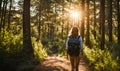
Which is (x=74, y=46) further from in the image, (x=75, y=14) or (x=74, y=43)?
(x=75, y=14)

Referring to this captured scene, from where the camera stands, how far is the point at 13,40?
58.7ft

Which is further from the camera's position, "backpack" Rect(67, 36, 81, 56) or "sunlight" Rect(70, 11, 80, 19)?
"sunlight" Rect(70, 11, 80, 19)

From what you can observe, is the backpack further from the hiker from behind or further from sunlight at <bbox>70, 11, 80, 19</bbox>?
sunlight at <bbox>70, 11, 80, 19</bbox>

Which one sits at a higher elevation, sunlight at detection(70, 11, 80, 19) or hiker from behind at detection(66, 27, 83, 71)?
sunlight at detection(70, 11, 80, 19)

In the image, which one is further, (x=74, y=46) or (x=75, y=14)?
(x=75, y=14)

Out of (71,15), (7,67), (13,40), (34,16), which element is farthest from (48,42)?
(7,67)

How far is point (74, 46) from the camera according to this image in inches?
452

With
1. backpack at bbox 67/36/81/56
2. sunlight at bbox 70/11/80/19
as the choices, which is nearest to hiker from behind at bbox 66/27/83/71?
backpack at bbox 67/36/81/56

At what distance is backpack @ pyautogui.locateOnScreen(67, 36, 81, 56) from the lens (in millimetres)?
11438

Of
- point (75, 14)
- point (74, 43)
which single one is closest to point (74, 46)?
point (74, 43)

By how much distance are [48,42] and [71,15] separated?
38.2ft

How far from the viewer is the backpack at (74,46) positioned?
11.4 m

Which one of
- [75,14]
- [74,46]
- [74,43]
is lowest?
[74,46]

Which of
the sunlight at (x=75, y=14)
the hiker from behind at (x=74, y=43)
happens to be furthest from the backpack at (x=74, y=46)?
the sunlight at (x=75, y=14)
